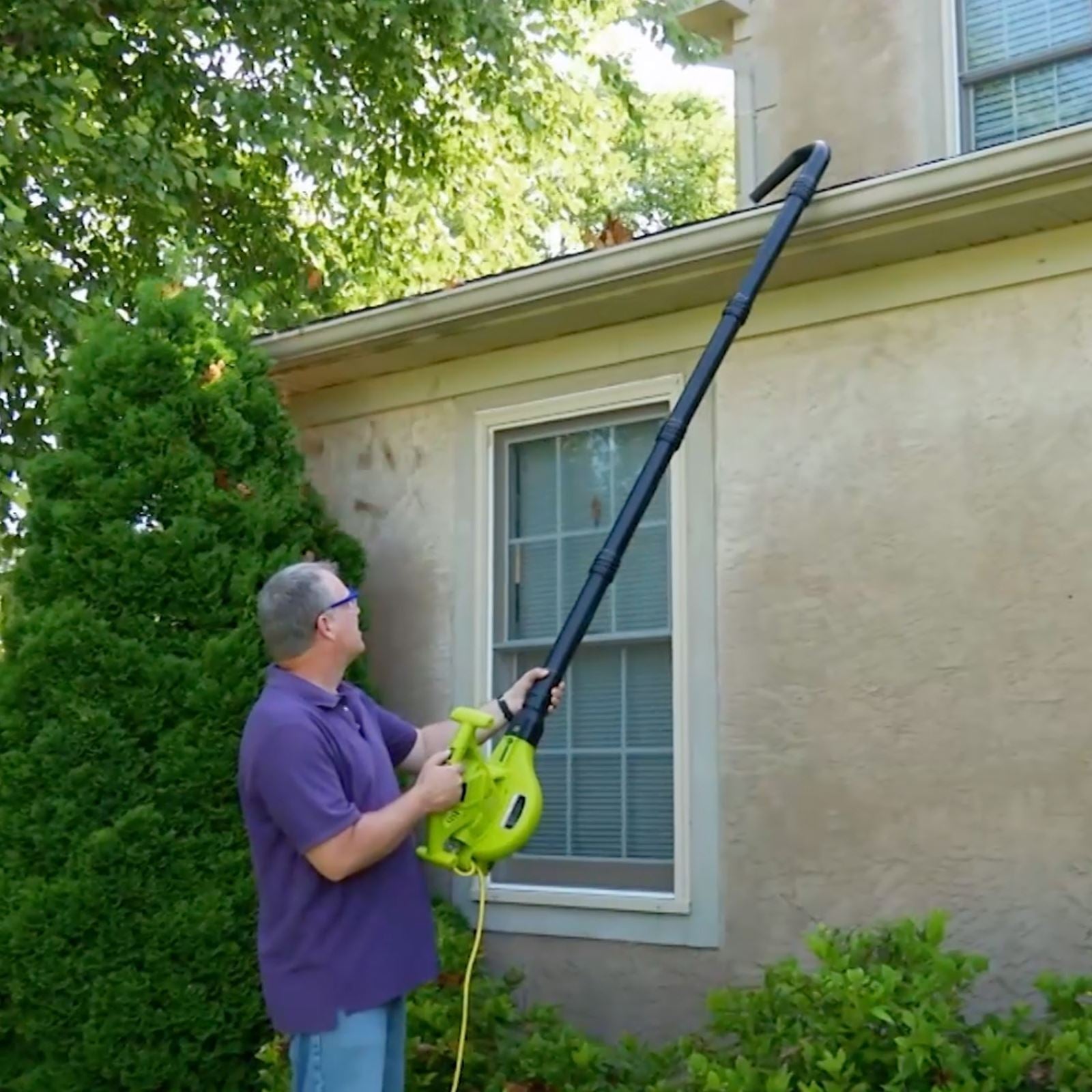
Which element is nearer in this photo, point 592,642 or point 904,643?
point 904,643

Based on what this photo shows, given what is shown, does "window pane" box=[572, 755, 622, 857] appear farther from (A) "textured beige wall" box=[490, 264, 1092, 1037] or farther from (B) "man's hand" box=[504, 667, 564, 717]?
(B) "man's hand" box=[504, 667, 564, 717]

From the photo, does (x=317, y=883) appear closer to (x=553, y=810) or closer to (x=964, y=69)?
(x=553, y=810)

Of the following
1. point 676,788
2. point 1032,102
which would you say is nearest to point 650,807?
point 676,788

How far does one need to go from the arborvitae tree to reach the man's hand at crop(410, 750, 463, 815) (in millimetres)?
2315

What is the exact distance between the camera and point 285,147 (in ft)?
35.2

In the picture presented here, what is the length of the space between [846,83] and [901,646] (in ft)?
8.93

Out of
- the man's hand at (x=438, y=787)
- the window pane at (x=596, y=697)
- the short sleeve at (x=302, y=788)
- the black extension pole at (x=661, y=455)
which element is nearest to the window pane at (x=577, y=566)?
the window pane at (x=596, y=697)

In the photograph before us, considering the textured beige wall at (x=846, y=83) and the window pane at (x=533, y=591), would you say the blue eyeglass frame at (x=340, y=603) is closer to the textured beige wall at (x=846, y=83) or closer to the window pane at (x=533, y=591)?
the window pane at (x=533, y=591)

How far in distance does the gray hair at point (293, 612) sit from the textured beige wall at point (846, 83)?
361 cm

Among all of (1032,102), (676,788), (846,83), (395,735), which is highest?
(846,83)

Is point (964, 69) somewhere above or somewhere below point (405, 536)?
above

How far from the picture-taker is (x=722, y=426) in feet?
17.7

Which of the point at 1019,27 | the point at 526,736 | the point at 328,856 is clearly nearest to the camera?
the point at 328,856

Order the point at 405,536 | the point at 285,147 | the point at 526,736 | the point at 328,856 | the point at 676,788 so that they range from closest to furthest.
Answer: the point at 328,856
the point at 526,736
the point at 676,788
the point at 405,536
the point at 285,147
